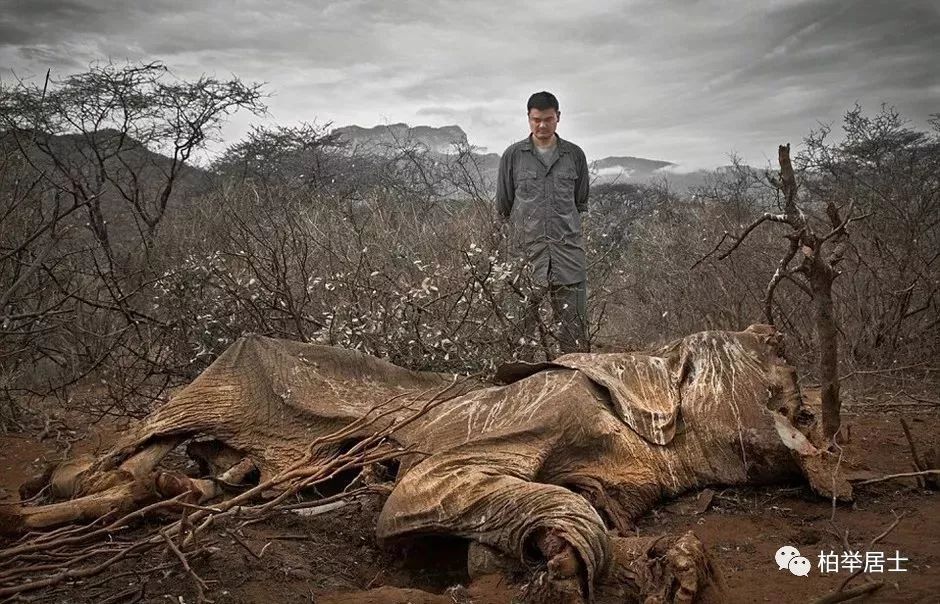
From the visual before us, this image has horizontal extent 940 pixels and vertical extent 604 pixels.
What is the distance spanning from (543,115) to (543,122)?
0.06 metres

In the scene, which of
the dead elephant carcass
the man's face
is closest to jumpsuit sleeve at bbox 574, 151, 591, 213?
the man's face

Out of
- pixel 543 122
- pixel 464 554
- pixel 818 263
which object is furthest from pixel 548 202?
pixel 464 554

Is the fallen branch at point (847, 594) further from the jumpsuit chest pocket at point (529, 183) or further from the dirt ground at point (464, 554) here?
the jumpsuit chest pocket at point (529, 183)

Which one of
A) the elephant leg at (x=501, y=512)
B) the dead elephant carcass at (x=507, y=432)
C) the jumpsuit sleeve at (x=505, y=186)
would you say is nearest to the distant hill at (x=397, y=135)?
the jumpsuit sleeve at (x=505, y=186)

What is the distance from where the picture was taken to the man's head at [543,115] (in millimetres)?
7109

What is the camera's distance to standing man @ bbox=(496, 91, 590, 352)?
23.3 feet

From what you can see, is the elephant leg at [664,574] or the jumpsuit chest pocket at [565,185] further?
the jumpsuit chest pocket at [565,185]

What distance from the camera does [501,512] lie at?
11.3 feet

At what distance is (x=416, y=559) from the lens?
3.85 m

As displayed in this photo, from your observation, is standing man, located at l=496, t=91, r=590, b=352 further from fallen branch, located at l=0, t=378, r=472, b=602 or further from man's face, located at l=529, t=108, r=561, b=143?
fallen branch, located at l=0, t=378, r=472, b=602

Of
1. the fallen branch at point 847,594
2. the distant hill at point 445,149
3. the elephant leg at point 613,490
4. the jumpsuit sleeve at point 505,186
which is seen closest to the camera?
the fallen branch at point 847,594

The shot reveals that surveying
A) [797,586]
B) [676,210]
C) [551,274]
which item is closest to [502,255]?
[551,274]

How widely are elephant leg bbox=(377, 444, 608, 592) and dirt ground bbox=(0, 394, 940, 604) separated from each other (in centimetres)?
16

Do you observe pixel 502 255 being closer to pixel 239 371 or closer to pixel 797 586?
pixel 239 371
